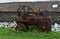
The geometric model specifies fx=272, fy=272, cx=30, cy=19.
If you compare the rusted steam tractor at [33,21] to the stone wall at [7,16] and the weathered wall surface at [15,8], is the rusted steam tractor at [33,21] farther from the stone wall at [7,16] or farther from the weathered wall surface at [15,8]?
the weathered wall surface at [15,8]

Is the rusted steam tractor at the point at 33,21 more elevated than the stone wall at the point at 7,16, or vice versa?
the rusted steam tractor at the point at 33,21

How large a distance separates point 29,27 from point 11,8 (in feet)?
25.1

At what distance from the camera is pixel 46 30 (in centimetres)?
1112

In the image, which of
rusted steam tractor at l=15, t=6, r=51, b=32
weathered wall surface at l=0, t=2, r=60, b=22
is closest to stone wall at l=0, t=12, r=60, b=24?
weathered wall surface at l=0, t=2, r=60, b=22

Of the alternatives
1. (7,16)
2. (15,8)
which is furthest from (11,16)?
(15,8)

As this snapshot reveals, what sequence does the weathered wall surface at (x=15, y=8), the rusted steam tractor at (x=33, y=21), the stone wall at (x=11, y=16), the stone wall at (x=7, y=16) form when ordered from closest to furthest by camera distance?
the rusted steam tractor at (x=33, y=21) → the stone wall at (x=11, y=16) → the stone wall at (x=7, y=16) → the weathered wall surface at (x=15, y=8)

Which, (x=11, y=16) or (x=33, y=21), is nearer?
(x=33, y=21)

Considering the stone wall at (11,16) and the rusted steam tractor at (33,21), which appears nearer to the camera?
the rusted steam tractor at (33,21)

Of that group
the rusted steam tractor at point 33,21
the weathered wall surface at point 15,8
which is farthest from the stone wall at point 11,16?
the rusted steam tractor at point 33,21

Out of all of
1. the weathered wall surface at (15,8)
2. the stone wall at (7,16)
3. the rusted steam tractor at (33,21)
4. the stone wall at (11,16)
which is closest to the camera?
the rusted steam tractor at (33,21)

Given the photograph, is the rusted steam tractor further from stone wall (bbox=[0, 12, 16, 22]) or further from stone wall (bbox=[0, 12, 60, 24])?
stone wall (bbox=[0, 12, 16, 22])

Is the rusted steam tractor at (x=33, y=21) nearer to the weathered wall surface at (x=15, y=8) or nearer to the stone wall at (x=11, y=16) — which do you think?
the stone wall at (x=11, y=16)

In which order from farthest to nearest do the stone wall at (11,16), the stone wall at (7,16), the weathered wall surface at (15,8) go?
the weathered wall surface at (15,8) → the stone wall at (7,16) → the stone wall at (11,16)

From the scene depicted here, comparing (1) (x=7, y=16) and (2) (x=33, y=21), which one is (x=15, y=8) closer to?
(1) (x=7, y=16)
